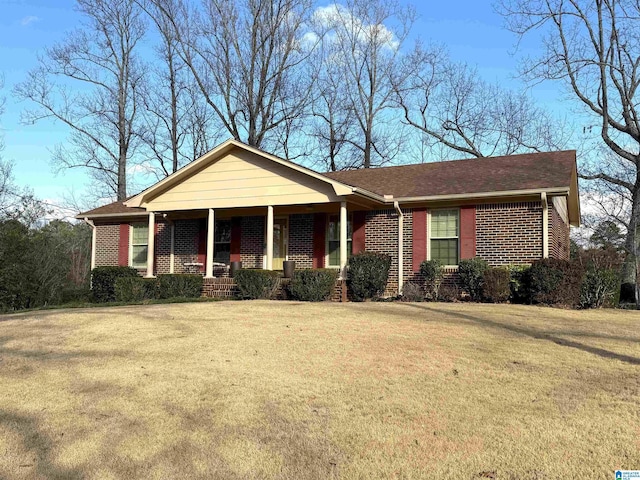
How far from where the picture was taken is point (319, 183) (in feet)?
50.2

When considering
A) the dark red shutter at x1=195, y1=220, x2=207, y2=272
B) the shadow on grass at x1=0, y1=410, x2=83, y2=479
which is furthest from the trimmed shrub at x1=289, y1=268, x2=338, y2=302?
the shadow on grass at x1=0, y1=410, x2=83, y2=479

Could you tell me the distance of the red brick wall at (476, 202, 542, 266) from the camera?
14219 mm

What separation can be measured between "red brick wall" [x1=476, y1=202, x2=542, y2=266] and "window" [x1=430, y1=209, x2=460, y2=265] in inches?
27.2

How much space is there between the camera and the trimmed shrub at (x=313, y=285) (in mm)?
14227

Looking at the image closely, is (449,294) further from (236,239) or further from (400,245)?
(236,239)

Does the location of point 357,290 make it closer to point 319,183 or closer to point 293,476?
point 319,183

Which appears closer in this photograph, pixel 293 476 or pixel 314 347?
pixel 293 476

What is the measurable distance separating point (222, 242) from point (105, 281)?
409 centimetres

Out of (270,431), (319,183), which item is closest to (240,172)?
(319,183)

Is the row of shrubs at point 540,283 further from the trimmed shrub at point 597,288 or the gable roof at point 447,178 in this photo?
the gable roof at point 447,178

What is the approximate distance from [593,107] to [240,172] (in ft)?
55.1

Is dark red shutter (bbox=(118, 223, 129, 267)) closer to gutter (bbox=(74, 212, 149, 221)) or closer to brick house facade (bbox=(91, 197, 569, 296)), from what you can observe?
brick house facade (bbox=(91, 197, 569, 296))

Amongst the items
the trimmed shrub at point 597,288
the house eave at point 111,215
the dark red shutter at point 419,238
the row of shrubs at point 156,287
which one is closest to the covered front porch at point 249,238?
the house eave at point 111,215

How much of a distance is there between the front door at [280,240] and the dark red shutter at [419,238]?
444cm
